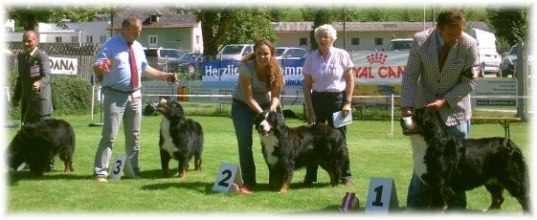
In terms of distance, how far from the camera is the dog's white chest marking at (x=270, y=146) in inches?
244

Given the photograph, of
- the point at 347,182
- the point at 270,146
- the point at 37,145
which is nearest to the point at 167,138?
the point at 37,145

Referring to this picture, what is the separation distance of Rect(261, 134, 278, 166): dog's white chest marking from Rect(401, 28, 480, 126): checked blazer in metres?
1.58

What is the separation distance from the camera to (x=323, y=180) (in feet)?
23.3

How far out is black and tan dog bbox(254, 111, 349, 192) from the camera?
20.2ft

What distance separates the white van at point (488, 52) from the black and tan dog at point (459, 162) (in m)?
23.4

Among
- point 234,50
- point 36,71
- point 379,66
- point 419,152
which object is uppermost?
point 234,50

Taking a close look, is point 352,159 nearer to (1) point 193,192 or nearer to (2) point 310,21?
(1) point 193,192

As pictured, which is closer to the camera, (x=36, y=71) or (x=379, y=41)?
(x=36, y=71)

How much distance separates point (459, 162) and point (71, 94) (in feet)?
47.3

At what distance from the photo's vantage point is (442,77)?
485 cm

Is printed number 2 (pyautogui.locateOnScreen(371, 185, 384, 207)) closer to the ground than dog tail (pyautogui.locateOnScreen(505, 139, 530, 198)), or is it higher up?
closer to the ground

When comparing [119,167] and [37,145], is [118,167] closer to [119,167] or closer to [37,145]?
[119,167]

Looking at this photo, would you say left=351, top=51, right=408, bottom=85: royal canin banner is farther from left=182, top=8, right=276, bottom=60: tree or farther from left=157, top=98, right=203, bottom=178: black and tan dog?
left=182, top=8, right=276, bottom=60: tree

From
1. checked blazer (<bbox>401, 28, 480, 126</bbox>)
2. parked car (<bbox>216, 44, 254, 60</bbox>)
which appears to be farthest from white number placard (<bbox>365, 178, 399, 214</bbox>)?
parked car (<bbox>216, 44, 254, 60</bbox>)
